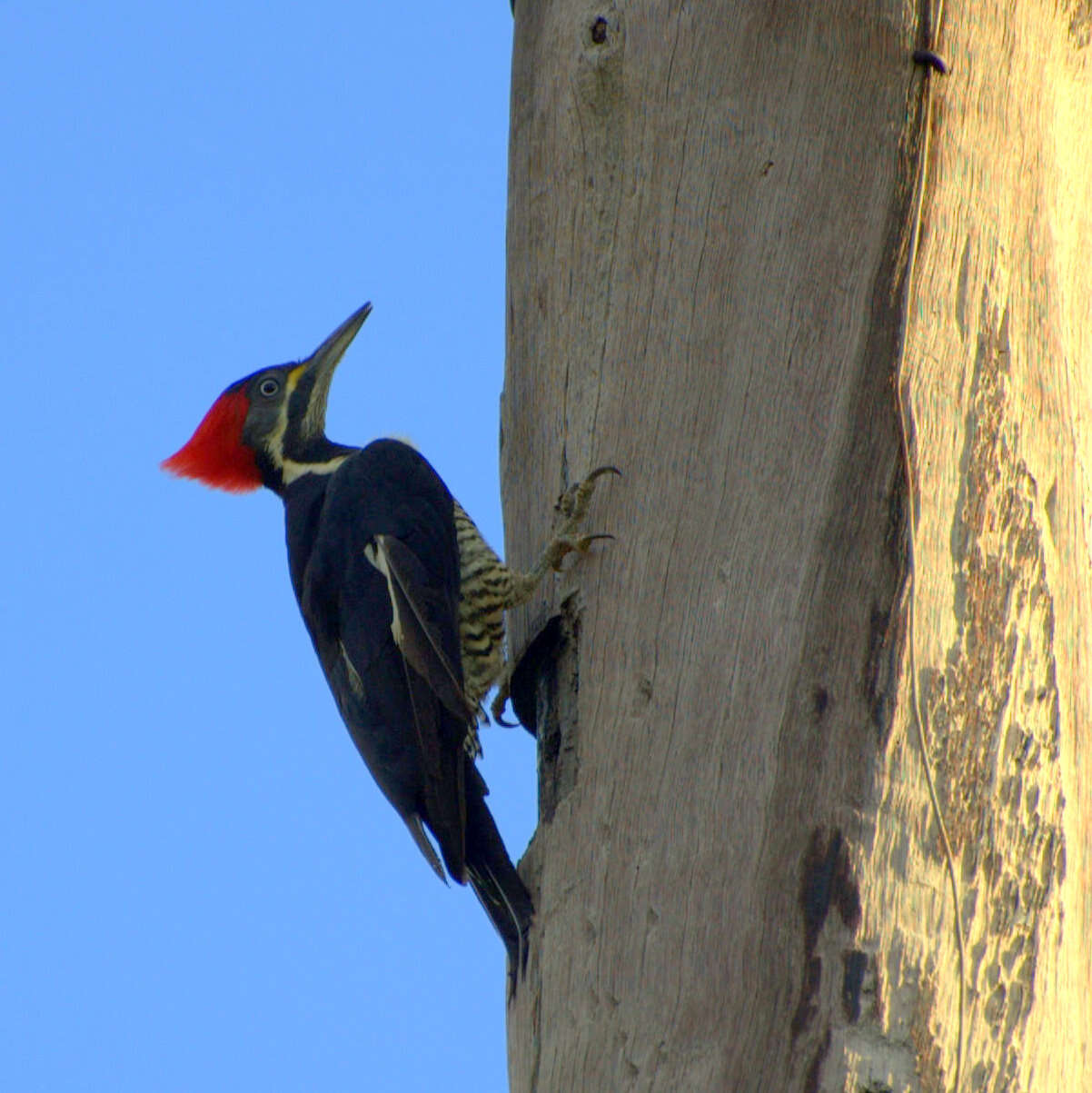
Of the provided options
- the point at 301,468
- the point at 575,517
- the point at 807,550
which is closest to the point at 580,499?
the point at 575,517

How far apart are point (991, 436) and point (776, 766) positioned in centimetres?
63

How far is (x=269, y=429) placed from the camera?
4.25m

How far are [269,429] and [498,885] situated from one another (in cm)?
193

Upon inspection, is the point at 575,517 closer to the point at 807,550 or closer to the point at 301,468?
the point at 807,550

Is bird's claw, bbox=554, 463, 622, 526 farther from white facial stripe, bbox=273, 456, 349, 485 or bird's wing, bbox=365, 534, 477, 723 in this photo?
white facial stripe, bbox=273, 456, 349, 485

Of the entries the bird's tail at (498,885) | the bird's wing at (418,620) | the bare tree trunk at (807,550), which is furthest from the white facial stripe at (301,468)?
the bird's tail at (498,885)

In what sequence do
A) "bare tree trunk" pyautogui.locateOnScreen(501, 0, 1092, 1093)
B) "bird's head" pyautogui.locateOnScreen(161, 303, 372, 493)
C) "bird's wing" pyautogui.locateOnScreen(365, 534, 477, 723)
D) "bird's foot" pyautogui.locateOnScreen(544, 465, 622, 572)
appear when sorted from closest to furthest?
"bare tree trunk" pyautogui.locateOnScreen(501, 0, 1092, 1093) < "bird's foot" pyautogui.locateOnScreen(544, 465, 622, 572) < "bird's wing" pyautogui.locateOnScreen(365, 534, 477, 723) < "bird's head" pyautogui.locateOnScreen(161, 303, 372, 493)

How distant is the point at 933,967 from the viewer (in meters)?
2.00

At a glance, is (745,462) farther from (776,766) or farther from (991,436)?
(776,766)

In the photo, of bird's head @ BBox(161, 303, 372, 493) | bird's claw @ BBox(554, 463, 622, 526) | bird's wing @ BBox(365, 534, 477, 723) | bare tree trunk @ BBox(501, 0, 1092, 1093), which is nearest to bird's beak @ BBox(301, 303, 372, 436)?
bird's head @ BBox(161, 303, 372, 493)

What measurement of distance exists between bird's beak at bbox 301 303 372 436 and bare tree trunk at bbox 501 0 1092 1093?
1.27 meters

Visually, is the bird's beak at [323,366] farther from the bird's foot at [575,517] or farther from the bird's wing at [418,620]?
the bird's foot at [575,517]

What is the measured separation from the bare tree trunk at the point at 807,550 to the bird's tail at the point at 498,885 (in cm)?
6

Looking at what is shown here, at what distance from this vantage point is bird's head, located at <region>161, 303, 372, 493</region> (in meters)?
4.23
